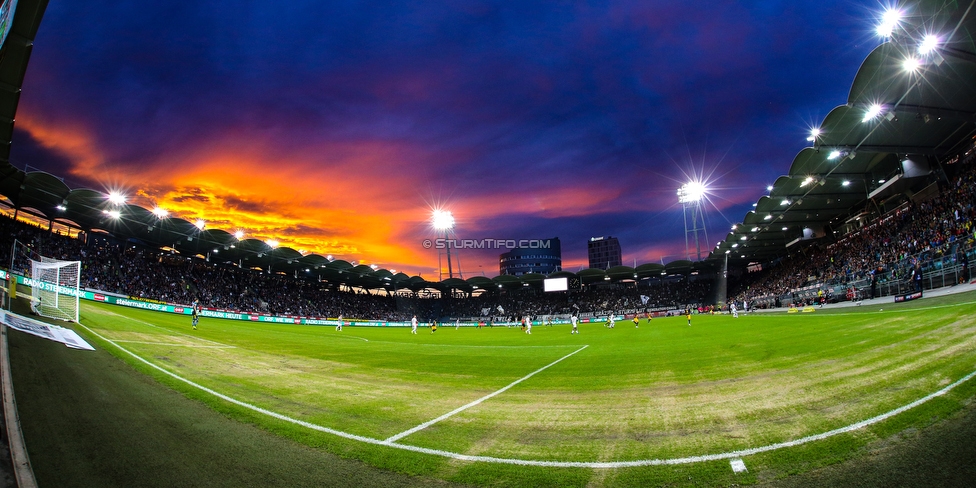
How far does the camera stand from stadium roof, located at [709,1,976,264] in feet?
53.1

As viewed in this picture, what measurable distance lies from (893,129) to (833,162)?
489 centimetres

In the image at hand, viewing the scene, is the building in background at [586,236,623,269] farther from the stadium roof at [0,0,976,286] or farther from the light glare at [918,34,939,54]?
the light glare at [918,34,939,54]

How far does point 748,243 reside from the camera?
52.6 metres

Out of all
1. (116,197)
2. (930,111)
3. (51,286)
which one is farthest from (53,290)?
(930,111)

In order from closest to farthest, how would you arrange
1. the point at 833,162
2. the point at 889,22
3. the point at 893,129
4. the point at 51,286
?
1. the point at 889,22
2. the point at 51,286
3. the point at 893,129
4. the point at 833,162

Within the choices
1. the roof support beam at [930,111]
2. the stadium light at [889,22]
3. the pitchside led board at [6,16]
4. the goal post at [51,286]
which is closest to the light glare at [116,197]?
the goal post at [51,286]

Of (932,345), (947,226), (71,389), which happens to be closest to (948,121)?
(947,226)

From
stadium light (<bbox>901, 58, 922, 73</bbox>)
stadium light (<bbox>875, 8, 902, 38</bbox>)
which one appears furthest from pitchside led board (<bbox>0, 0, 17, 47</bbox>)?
stadium light (<bbox>901, 58, 922, 73</bbox>)

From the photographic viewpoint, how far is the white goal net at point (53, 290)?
730 inches

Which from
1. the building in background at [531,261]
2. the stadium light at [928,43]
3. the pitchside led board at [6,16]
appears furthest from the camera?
the building in background at [531,261]

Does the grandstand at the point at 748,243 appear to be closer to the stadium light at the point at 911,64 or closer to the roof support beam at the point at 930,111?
the roof support beam at the point at 930,111

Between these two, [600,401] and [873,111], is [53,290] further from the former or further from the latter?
[873,111]

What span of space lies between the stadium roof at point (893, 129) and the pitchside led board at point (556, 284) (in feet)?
99.9

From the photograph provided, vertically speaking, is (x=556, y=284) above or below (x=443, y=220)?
below
